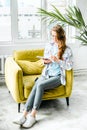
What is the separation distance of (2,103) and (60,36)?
4.34 feet

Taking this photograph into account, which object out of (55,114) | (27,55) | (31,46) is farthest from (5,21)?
(55,114)

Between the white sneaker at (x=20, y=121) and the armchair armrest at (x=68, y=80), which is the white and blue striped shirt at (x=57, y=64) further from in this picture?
the white sneaker at (x=20, y=121)

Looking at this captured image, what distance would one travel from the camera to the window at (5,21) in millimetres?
4969

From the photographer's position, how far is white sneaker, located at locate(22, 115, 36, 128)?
117 inches

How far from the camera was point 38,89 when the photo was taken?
3.19 m

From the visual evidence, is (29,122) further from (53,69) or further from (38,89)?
(53,69)

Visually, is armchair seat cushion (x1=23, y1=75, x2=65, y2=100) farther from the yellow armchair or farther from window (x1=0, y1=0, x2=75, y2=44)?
window (x1=0, y1=0, x2=75, y2=44)

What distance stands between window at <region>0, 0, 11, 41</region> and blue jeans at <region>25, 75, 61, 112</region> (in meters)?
1.97

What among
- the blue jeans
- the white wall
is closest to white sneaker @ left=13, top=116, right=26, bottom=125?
the blue jeans

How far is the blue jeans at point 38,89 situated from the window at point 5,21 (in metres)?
1.97

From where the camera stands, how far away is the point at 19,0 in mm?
5035

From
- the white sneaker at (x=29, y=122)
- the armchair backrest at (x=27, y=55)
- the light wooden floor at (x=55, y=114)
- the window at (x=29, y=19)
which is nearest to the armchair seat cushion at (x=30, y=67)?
the armchair backrest at (x=27, y=55)

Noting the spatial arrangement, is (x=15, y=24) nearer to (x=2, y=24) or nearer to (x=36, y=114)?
(x=2, y=24)

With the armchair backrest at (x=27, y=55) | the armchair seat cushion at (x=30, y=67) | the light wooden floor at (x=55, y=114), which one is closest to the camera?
the light wooden floor at (x=55, y=114)
